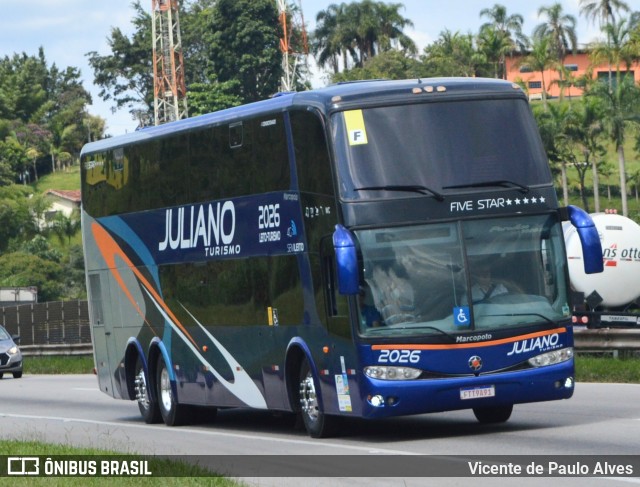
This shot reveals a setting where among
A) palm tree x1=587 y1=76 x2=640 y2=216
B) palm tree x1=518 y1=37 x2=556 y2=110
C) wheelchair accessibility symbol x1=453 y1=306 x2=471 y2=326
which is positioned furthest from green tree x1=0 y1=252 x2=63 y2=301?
wheelchair accessibility symbol x1=453 y1=306 x2=471 y2=326

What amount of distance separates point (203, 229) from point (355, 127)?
4.16 metres

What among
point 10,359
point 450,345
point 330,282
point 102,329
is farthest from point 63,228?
point 450,345

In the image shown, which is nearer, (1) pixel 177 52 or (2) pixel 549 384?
(2) pixel 549 384

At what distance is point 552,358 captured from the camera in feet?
49.7

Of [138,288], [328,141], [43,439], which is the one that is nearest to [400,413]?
[328,141]

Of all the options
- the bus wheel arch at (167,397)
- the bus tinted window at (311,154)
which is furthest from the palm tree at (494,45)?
the bus tinted window at (311,154)

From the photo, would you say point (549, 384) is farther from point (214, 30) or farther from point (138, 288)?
point (214, 30)

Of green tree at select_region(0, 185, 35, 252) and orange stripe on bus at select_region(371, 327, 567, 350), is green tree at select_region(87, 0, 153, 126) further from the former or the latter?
orange stripe on bus at select_region(371, 327, 567, 350)

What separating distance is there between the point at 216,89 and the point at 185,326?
3259 inches

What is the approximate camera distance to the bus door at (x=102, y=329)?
22203 millimetres

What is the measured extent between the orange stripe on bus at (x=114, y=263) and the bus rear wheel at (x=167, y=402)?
69 cm

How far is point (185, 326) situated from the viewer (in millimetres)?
19562

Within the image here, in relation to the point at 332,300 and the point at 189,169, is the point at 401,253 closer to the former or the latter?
the point at 332,300

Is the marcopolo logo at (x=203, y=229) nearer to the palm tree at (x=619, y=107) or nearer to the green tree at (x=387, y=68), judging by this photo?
the palm tree at (x=619, y=107)
